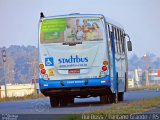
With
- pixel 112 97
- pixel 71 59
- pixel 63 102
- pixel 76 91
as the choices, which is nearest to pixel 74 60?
pixel 71 59

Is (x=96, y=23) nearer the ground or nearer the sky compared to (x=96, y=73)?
nearer the sky

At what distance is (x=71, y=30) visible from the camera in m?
29.2

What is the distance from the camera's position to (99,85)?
28.6m

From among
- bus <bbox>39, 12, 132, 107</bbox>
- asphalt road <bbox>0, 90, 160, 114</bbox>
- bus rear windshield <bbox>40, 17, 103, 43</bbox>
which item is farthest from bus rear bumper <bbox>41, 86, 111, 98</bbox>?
bus rear windshield <bbox>40, 17, 103, 43</bbox>

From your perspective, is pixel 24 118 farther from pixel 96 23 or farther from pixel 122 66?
pixel 122 66

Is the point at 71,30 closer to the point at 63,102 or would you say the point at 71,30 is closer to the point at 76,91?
the point at 76,91

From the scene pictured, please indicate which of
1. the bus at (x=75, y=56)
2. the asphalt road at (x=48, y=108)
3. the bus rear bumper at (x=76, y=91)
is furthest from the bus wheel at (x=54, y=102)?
the bus rear bumper at (x=76, y=91)

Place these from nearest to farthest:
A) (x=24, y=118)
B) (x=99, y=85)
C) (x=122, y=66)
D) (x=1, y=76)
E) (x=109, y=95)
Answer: (x=24, y=118) < (x=99, y=85) < (x=109, y=95) < (x=122, y=66) < (x=1, y=76)

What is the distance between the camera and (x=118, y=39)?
1294 inches

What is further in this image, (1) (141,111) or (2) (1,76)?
(2) (1,76)

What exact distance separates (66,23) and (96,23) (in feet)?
3.88

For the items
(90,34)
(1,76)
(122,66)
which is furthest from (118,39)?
(1,76)

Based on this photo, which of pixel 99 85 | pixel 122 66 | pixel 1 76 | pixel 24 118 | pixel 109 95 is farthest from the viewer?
pixel 1 76

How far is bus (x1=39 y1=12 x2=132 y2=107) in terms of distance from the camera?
94.3 ft
